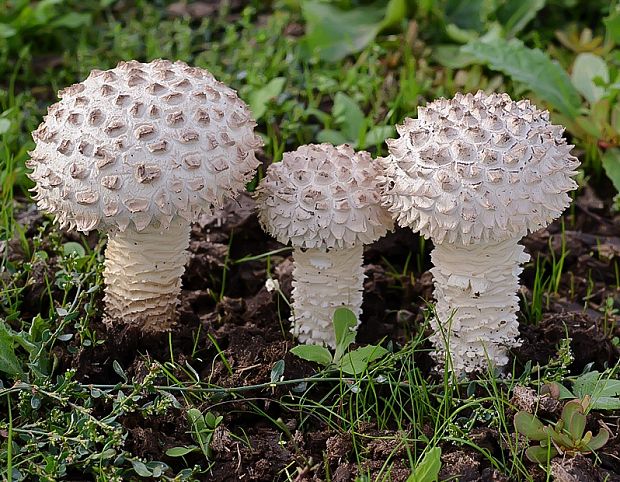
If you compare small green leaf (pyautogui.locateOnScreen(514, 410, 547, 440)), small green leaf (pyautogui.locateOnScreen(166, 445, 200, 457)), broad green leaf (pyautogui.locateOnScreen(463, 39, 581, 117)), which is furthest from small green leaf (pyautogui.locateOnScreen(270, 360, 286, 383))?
broad green leaf (pyautogui.locateOnScreen(463, 39, 581, 117))

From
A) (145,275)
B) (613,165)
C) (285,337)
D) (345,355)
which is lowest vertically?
(285,337)

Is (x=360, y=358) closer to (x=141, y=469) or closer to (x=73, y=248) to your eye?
(x=141, y=469)

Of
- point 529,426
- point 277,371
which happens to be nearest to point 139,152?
point 277,371

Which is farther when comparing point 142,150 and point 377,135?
point 377,135

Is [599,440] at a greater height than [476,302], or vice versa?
[476,302]

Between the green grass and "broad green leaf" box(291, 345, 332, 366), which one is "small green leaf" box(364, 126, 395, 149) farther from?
"broad green leaf" box(291, 345, 332, 366)

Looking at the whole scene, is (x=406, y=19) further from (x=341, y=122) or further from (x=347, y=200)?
(x=347, y=200)

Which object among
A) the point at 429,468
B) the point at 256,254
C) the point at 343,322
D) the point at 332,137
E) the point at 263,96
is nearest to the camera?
the point at 429,468

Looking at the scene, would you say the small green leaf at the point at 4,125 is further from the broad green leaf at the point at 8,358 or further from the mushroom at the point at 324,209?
the mushroom at the point at 324,209
